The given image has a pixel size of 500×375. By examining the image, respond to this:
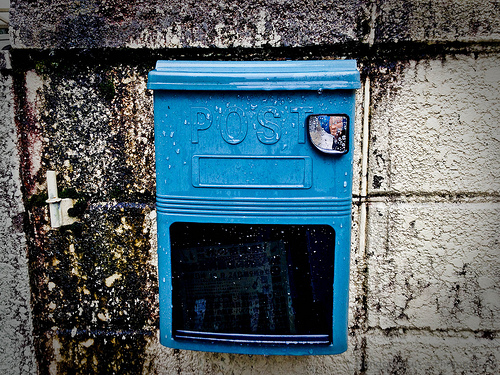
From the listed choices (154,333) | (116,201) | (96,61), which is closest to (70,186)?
(116,201)

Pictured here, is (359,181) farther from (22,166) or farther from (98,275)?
(22,166)

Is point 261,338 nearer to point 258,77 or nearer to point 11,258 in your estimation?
point 258,77

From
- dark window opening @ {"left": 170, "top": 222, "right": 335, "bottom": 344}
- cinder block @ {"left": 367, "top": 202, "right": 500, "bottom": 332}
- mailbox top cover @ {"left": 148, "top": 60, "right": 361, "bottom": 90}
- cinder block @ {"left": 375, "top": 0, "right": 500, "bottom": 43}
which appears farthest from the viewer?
cinder block @ {"left": 367, "top": 202, "right": 500, "bottom": 332}

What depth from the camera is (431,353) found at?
5.14 ft

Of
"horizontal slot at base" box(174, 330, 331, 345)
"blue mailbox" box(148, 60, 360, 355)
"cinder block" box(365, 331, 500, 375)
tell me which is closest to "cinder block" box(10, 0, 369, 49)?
"blue mailbox" box(148, 60, 360, 355)

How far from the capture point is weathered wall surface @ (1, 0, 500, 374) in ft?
4.62

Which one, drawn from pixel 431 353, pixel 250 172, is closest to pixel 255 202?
pixel 250 172

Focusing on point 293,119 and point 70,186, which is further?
point 70,186

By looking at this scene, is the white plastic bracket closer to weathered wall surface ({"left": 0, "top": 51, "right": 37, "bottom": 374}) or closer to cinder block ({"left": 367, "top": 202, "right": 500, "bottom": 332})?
weathered wall surface ({"left": 0, "top": 51, "right": 37, "bottom": 374})

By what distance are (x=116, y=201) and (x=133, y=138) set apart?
0.31m

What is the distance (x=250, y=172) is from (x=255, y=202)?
106mm

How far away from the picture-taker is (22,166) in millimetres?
1562

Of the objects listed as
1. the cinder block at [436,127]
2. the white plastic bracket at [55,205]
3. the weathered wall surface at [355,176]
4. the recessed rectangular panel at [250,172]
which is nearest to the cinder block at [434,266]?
the weathered wall surface at [355,176]

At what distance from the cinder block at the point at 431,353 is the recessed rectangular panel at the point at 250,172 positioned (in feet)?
3.19
